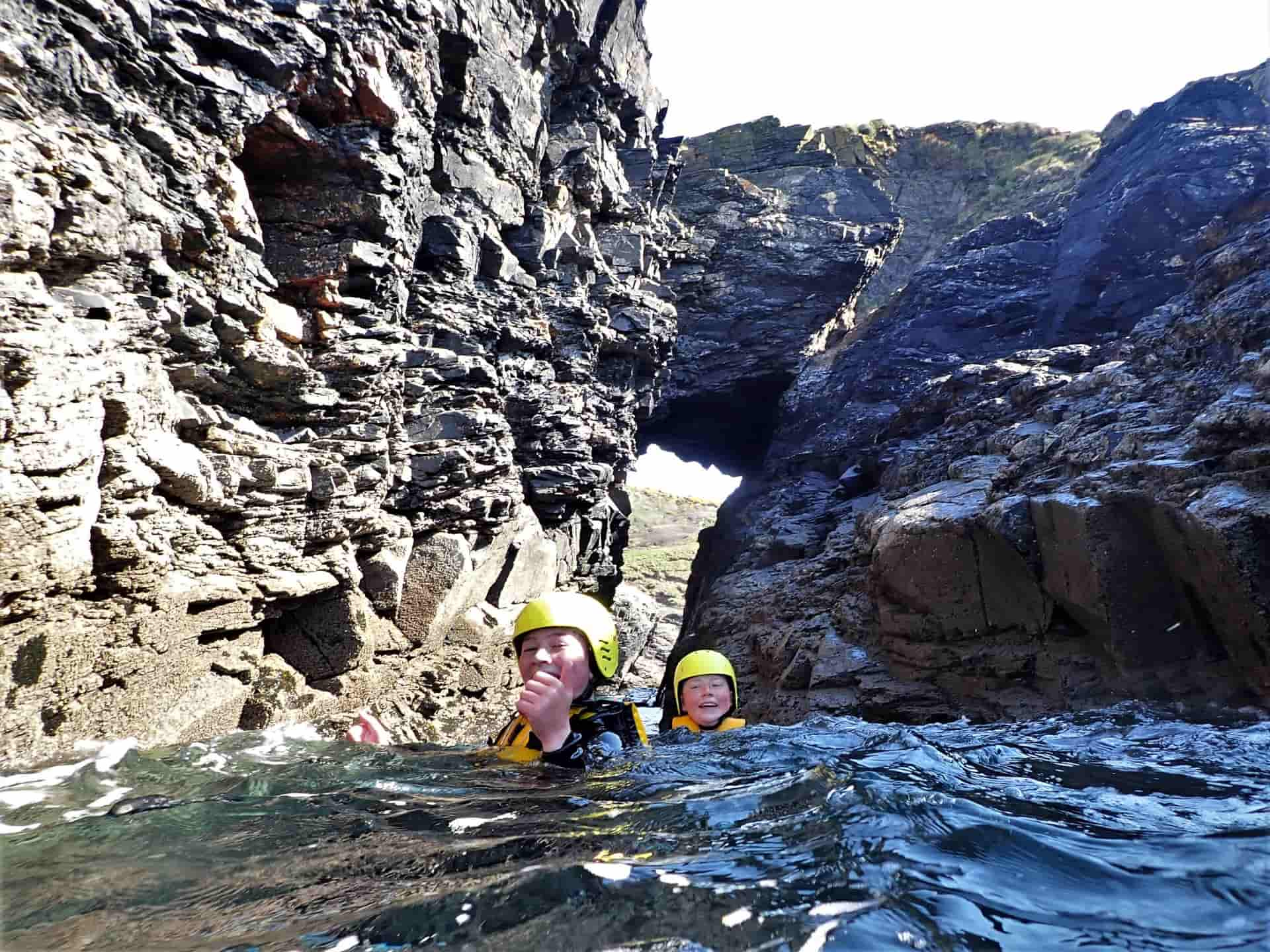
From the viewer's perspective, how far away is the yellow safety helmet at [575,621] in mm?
4520

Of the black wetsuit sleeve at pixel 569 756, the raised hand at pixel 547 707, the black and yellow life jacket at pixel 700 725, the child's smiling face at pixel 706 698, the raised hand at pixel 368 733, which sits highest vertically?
the raised hand at pixel 547 707

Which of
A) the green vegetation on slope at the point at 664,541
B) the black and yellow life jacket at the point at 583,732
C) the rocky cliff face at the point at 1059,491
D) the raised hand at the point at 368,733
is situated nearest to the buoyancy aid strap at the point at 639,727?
the black and yellow life jacket at the point at 583,732

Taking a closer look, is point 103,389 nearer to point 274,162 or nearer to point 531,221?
point 274,162

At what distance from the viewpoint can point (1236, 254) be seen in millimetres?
12898

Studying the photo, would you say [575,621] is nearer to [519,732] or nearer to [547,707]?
[547,707]

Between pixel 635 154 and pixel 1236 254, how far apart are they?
60.8 feet

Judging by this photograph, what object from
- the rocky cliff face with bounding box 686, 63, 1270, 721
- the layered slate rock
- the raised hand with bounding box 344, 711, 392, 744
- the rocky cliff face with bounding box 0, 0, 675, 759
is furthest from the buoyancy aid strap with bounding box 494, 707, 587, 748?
the layered slate rock

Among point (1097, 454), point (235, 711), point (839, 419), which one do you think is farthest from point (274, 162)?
point (839, 419)

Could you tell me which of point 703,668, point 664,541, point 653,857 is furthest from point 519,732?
point 664,541

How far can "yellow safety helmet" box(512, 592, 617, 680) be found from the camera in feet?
14.8

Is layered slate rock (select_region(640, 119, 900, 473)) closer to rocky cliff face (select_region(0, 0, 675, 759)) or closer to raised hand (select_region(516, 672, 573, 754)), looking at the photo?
rocky cliff face (select_region(0, 0, 675, 759))

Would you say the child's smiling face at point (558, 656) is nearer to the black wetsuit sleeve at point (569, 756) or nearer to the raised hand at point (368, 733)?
the black wetsuit sleeve at point (569, 756)

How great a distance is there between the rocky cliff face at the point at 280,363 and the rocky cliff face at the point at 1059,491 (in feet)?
22.5

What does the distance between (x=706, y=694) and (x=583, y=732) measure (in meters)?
3.61
